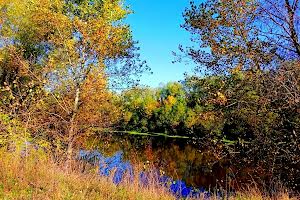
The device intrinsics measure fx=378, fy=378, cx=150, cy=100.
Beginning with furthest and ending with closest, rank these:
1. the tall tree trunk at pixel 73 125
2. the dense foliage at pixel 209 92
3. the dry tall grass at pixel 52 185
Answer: the tall tree trunk at pixel 73 125
the dense foliage at pixel 209 92
the dry tall grass at pixel 52 185

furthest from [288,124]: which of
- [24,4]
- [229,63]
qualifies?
[24,4]

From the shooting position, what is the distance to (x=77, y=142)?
58.9 ft

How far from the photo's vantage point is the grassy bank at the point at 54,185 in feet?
25.9

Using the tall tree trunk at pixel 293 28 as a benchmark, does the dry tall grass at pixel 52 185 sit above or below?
below

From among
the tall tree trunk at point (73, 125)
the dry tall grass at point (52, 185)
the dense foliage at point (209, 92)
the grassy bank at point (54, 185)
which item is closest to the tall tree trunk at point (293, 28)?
the dense foliage at point (209, 92)

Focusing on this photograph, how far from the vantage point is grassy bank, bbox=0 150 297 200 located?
788 centimetres

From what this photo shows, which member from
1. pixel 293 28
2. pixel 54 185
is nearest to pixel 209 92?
pixel 293 28

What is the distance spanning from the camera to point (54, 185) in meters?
8.48

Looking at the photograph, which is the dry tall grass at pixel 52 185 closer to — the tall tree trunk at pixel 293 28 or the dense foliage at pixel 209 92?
the dense foliage at pixel 209 92

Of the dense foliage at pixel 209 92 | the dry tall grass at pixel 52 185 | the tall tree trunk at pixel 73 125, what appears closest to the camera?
the dry tall grass at pixel 52 185

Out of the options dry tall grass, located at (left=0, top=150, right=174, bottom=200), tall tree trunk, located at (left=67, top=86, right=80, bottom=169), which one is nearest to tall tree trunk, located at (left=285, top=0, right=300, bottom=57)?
dry tall grass, located at (left=0, top=150, right=174, bottom=200)

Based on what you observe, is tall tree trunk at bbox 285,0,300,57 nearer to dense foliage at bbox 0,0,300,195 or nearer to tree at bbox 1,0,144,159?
dense foliage at bbox 0,0,300,195

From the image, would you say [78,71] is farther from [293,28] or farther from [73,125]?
[293,28]

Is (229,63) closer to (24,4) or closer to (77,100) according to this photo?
(77,100)
